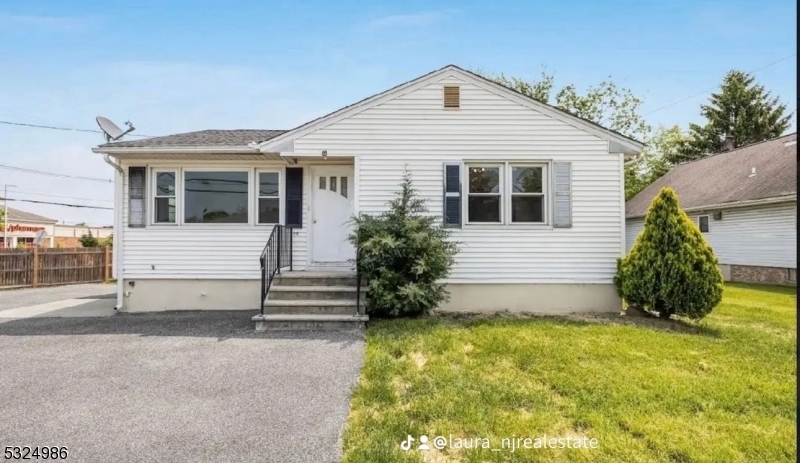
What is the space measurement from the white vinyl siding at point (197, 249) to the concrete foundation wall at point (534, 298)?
3154mm

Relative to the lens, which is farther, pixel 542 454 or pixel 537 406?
pixel 537 406

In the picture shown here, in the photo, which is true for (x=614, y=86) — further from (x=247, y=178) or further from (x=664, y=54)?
(x=247, y=178)

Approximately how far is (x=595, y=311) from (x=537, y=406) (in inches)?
180

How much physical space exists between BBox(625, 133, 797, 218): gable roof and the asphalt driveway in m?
14.2

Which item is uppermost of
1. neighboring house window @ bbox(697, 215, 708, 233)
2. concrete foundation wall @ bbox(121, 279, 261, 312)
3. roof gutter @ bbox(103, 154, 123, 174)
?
roof gutter @ bbox(103, 154, 123, 174)

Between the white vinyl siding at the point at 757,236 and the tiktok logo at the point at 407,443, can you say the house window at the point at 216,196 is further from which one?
the white vinyl siding at the point at 757,236

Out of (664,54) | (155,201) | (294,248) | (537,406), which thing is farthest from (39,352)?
(664,54)

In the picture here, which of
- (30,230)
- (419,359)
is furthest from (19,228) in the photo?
(419,359)

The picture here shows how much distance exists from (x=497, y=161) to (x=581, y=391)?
14.9ft

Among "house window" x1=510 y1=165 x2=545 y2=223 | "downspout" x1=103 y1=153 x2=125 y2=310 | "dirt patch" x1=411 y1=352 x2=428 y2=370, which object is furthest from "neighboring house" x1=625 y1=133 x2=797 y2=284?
"downspout" x1=103 y1=153 x2=125 y2=310

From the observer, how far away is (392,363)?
4539 mm

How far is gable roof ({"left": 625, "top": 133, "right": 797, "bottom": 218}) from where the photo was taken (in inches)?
505

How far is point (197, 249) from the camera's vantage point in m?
7.83

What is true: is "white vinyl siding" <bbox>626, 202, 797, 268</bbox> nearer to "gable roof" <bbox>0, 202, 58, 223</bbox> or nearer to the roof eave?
the roof eave
